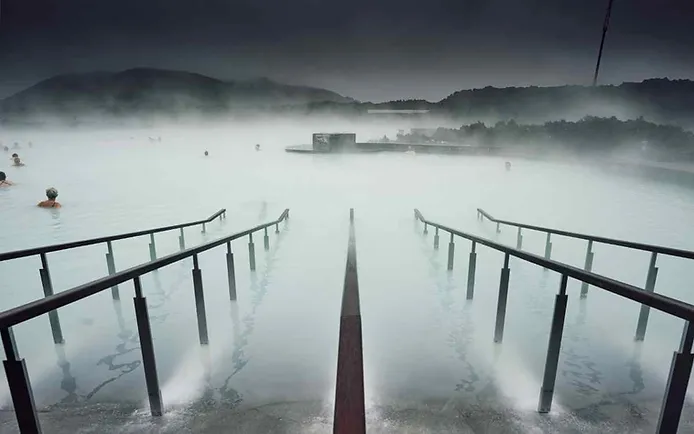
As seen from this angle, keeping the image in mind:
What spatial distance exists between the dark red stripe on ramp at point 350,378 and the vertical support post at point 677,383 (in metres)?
1.04

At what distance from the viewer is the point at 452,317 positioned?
3041 mm

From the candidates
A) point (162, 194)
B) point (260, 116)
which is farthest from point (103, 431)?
point (260, 116)

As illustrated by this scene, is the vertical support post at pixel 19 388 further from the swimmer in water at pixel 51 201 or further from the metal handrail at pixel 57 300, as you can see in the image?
the swimmer in water at pixel 51 201

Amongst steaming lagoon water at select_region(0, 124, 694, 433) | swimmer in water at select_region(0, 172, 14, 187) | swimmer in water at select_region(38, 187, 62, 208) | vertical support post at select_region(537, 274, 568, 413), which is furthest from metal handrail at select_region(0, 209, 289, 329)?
swimmer in water at select_region(0, 172, 14, 187)

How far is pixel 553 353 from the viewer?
5.26ft

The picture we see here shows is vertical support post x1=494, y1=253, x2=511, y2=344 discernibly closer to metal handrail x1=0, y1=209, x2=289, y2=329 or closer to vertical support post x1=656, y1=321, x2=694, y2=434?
vertical support post x1=656, y1=321, x2=694, y2=434

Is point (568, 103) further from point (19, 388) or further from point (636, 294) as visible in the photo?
point (19, 388)

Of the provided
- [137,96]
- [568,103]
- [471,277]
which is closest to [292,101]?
[137,96]

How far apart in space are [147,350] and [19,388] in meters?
0.55

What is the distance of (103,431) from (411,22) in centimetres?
1756

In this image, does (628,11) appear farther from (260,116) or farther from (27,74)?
(260,116)

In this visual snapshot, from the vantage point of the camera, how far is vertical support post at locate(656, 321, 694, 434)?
3.39 ft

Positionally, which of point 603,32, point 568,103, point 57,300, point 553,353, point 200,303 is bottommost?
point 200,303

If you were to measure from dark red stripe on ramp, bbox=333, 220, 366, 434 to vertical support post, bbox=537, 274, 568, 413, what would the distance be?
3.78 ft
